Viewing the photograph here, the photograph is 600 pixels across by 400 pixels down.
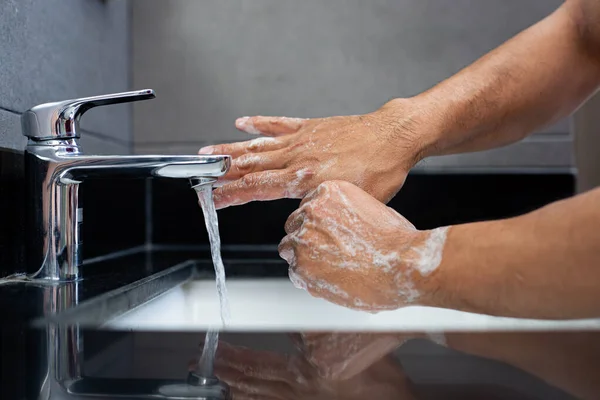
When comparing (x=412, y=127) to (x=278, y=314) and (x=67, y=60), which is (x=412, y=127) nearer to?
(x=278, y=314)

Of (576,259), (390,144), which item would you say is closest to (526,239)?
(576,259)

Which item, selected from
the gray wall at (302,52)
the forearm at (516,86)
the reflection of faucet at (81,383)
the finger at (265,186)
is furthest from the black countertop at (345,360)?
the gray wall at (302,52)

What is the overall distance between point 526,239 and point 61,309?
426mm

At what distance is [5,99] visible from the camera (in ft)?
2.48

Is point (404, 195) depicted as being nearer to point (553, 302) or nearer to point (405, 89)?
point (405, 89)

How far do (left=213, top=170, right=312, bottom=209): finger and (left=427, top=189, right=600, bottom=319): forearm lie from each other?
0.27 metres

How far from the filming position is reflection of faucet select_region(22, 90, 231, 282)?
0.68m

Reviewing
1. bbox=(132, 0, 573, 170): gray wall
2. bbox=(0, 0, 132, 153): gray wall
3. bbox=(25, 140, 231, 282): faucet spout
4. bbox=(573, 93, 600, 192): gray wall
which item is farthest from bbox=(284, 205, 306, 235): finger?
bbox=(573, 93, 600, 192): gray wall

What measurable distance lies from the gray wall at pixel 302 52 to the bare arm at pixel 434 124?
420 millimetres

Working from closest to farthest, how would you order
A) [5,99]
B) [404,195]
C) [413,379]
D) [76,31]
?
[413,379]
[5,99]
[76,31]
[404,195]

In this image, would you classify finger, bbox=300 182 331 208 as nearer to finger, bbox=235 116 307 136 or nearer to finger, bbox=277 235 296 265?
finger, bbox=277 235 296 265

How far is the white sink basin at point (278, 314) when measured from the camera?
782 millimetres

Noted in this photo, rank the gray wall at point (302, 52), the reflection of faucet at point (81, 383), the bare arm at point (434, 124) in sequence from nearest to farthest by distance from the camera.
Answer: the reflection of faucet at point (81, 383), the bare arm at point (434, 124), the gray wall at point (302, 52)

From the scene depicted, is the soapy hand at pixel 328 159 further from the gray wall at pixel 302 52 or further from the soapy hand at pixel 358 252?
the gray wall at pixel 302 52
